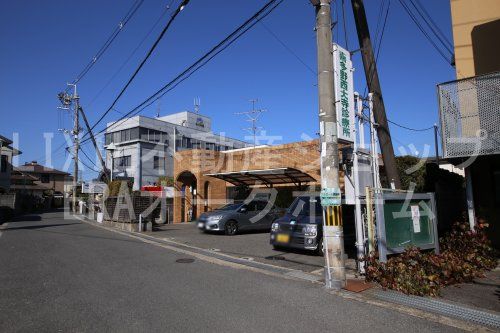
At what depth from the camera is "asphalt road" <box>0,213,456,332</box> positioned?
4.73 metres

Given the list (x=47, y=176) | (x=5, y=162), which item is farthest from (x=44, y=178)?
(x=5, y=162)

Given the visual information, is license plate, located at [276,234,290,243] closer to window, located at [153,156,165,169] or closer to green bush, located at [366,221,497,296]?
green bush, located at [366,221,497,296]

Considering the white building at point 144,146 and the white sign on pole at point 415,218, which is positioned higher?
the white building at point 144,146

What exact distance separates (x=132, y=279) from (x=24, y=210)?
42795mm

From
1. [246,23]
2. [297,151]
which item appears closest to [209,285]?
[246,23]

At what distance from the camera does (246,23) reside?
897cm

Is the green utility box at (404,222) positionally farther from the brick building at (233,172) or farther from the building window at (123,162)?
the building window at (123,162)

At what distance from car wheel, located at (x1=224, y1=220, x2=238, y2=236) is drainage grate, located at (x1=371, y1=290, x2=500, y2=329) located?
9.32 meters

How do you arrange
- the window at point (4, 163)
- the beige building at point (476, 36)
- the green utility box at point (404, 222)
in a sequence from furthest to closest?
the window at point (4, 163) → the beige building at point (476, 36) → the green utility box at point (404, 222)

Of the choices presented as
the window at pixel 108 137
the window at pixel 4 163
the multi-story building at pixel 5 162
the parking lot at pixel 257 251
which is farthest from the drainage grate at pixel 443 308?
the window at pixel 4 163

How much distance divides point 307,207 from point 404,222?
3.29 meters

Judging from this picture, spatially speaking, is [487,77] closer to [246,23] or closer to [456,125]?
[456,125]

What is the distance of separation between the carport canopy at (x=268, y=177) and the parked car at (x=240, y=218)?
1877 millimetres

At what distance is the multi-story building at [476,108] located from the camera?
7883 millimetres
